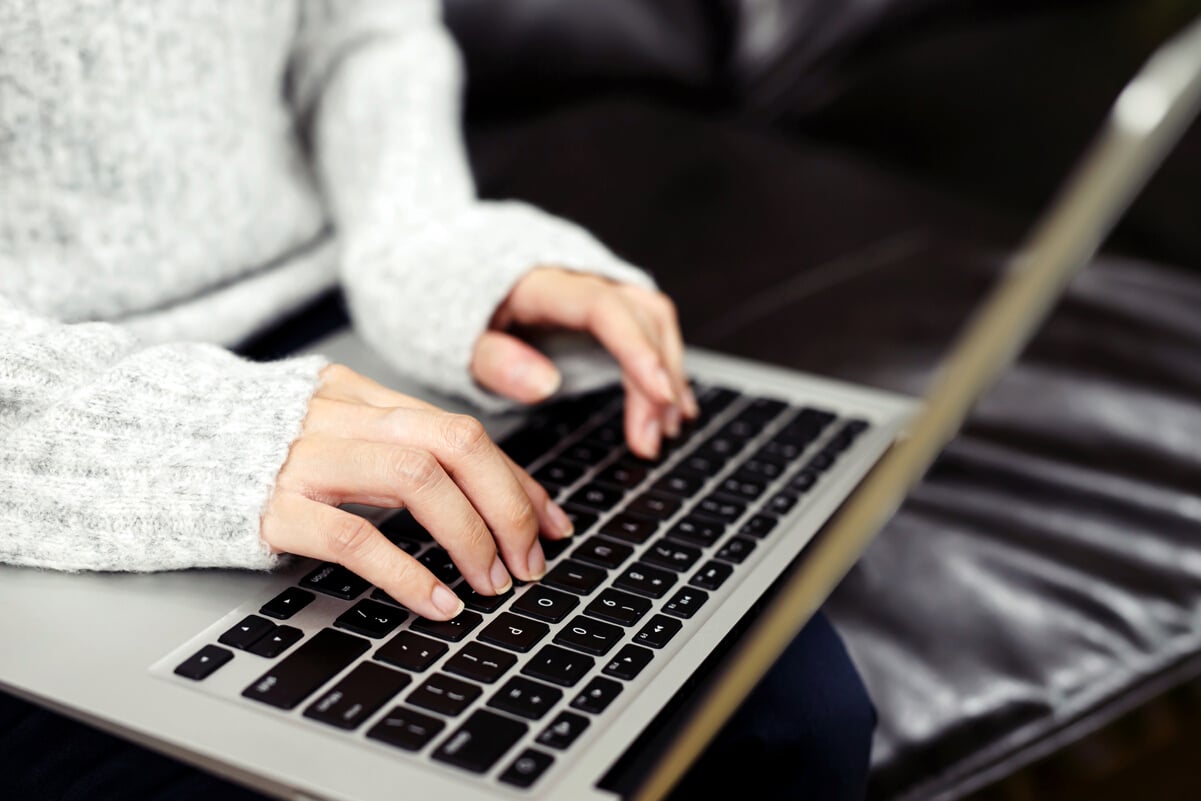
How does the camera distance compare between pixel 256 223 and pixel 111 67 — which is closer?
pixel 111 67

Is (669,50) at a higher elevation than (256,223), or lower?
higher

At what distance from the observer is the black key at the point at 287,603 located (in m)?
0.41

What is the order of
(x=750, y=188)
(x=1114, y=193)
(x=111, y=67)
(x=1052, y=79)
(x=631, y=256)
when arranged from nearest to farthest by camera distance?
(x=1114, y=193) → (x=111, y=67) → (x=631, y=256) → (x=750, y=188) → (x=1052, y=79)

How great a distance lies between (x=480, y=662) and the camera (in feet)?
1.29

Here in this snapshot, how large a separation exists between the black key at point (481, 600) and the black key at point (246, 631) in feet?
0.24

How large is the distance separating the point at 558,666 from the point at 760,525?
14 cm

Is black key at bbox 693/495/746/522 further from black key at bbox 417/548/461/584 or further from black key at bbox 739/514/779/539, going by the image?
black key at bbox 417/548/461/584

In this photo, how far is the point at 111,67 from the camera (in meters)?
0.53

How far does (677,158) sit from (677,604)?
0.73 meters

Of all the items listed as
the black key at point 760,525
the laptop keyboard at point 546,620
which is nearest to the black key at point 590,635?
the laptop keyboard at point 546,620

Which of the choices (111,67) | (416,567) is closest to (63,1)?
(111,67)

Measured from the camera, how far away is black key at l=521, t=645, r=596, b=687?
388 millimetres

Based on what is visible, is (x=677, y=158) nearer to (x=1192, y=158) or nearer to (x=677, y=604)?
(x=1192, y=158)

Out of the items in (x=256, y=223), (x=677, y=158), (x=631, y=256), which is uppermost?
(x=677, y=158)
